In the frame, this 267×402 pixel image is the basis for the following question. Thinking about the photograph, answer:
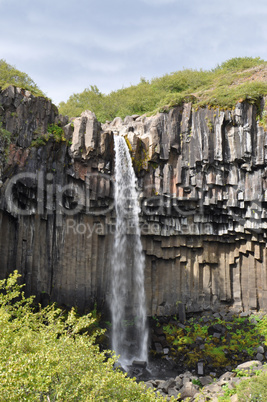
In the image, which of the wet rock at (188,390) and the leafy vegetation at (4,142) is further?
the leafy vegetation at (4,142)

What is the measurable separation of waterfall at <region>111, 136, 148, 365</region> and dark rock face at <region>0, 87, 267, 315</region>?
0.40m

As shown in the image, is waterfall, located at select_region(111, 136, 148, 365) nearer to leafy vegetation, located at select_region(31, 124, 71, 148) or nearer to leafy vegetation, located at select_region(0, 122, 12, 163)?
leafy vegetation, located at select_region(31, 124, 71, 148)

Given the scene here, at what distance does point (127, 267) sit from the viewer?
768 inches

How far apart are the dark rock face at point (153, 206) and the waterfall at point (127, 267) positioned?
1.31ft

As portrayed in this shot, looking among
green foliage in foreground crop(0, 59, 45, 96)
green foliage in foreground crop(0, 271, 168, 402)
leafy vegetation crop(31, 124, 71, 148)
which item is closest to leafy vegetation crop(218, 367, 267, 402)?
green foliage in foreground crop(0, 271, 168, 402)

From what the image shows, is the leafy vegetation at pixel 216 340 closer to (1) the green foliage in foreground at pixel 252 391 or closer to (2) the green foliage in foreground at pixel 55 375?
(1) the green foliage in foreground at pixel 252 391

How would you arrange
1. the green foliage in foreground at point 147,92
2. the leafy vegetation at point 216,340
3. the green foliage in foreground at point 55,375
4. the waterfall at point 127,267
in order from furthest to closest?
the green foliage in foreground at point 147,92 → the waterfall at point 127,267 → the leafy vegetation at point 216,340 → the green foliage in foreground at point 55,375

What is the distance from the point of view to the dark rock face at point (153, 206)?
637 inches

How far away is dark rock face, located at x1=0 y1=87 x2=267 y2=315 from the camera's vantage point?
1619cm

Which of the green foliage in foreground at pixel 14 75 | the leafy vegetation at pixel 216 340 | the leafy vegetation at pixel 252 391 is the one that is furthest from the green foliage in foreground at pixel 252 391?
the green foliage in foreground at pixel 14 75

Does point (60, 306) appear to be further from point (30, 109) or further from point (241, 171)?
point (241, 171)

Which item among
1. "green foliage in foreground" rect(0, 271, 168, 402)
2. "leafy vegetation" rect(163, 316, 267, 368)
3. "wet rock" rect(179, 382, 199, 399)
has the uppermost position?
"green foliage in foreground" rect(0, 271, 168, 402)

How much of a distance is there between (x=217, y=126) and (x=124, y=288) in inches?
376

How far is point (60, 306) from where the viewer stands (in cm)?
1708
